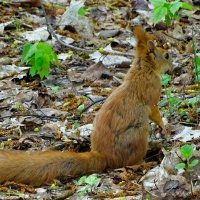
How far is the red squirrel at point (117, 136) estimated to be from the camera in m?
5.65

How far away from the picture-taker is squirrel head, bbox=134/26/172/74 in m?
6.56

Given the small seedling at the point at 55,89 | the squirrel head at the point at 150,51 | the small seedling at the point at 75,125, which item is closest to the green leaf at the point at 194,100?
the squirrel head at the point at 150,51

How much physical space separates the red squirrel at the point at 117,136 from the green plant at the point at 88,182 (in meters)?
0.25

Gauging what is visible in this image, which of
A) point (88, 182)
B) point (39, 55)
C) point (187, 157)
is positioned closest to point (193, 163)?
point (187, 157)

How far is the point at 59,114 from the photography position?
24.6 feet

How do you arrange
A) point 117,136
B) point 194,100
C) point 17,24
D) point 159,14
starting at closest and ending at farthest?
point 117,136 < point 194,100 < point 159,14 < point 17,24

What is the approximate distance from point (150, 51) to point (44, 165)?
163 cm

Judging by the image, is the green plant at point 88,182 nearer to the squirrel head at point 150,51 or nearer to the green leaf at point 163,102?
the squirrel head at point 150,51

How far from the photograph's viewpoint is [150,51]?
666cm

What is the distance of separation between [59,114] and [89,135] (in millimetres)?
870

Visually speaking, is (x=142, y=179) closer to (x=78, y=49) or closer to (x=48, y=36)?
(x=78, y=49)

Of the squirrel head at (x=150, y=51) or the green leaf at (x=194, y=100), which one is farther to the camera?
the green leaf at (x=194, y=100)

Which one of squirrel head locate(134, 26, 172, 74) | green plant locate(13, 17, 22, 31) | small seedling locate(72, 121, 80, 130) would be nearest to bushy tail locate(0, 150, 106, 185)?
small seedling locate(72, 121, 80, 130)

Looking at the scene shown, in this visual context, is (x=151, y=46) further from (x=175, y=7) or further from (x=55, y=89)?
(x=55, y=89)
